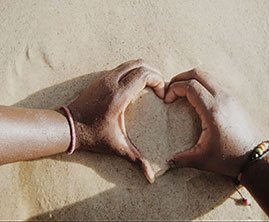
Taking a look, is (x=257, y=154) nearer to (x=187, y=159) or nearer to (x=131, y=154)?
(x=187, y=159)

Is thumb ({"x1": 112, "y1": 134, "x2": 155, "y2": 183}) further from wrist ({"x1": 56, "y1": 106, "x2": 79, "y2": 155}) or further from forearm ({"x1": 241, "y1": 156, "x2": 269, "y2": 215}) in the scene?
forearm ({"x1": 241, "y1": 156, "x2": 269, "y2": 215})

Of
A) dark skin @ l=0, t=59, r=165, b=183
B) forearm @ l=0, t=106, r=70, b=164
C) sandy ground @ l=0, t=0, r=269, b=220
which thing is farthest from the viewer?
sandy ground @ l=0, t=0, r=269, b=220

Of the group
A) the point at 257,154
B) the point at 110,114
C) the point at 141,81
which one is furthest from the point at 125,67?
the point at 257,154

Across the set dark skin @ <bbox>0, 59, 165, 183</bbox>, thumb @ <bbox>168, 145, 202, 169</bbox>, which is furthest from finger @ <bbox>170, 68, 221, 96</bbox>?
thumb @ <bbox>168, 145, 202, 169</bbox>

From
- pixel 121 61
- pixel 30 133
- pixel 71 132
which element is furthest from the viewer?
pixel 121 61

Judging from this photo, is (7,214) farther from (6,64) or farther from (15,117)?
(6,64)

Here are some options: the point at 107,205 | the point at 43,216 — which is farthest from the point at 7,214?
the point at 107,205
